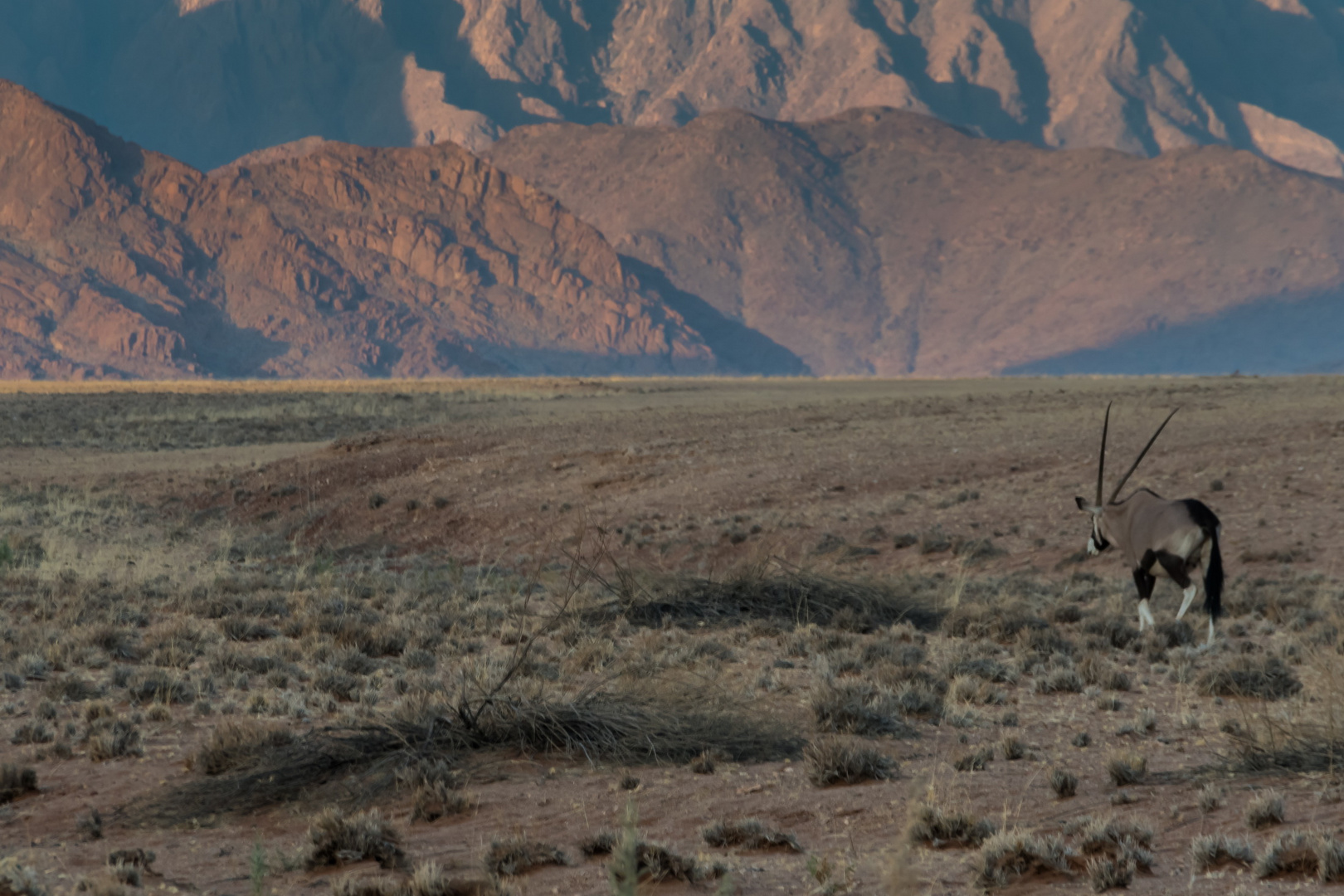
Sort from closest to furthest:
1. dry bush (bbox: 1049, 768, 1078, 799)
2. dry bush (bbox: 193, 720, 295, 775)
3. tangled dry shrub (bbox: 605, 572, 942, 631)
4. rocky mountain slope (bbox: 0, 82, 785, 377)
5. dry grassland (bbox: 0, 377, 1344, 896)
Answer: dry grassland (bbox: 0, 377, 1344, 896), dry bush (bbox: 1049, 768, 1078, 799), dry bush (bbox: 193, 720, 295, 775), tangled dry shrub (bbox: 605, 572, 942, 631), rocky mountain slope (bbox: 0, 82, 785, 377)

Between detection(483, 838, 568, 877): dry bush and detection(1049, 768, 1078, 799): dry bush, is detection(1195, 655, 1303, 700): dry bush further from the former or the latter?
detection(483, 838, 568, 877): dry bush

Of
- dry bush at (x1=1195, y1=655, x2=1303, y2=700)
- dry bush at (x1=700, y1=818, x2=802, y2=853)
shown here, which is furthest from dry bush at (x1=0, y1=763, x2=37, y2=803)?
dry bush at (x1=1195, y1=655, x2=1303, y2=700)

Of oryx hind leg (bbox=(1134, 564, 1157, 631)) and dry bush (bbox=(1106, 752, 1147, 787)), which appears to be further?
oryx hind leg (bbox=(1134, 564, 1157, 631))

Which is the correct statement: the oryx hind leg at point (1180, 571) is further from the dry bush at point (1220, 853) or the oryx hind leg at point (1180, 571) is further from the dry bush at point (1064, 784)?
the dry bush at point (1220, 853)

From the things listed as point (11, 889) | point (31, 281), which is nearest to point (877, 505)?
point (11, 889)

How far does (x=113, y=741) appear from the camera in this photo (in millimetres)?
8836

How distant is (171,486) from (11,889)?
26474 mm

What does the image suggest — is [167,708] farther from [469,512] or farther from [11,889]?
[469,512]

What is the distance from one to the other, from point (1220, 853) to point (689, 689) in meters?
4.54

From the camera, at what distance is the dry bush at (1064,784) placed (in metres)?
7.27

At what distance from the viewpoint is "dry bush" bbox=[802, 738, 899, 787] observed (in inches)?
306

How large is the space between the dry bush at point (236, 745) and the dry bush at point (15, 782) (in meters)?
0.91

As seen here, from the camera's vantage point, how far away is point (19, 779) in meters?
8.02

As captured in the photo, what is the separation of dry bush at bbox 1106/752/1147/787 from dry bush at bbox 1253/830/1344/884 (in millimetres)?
1529
